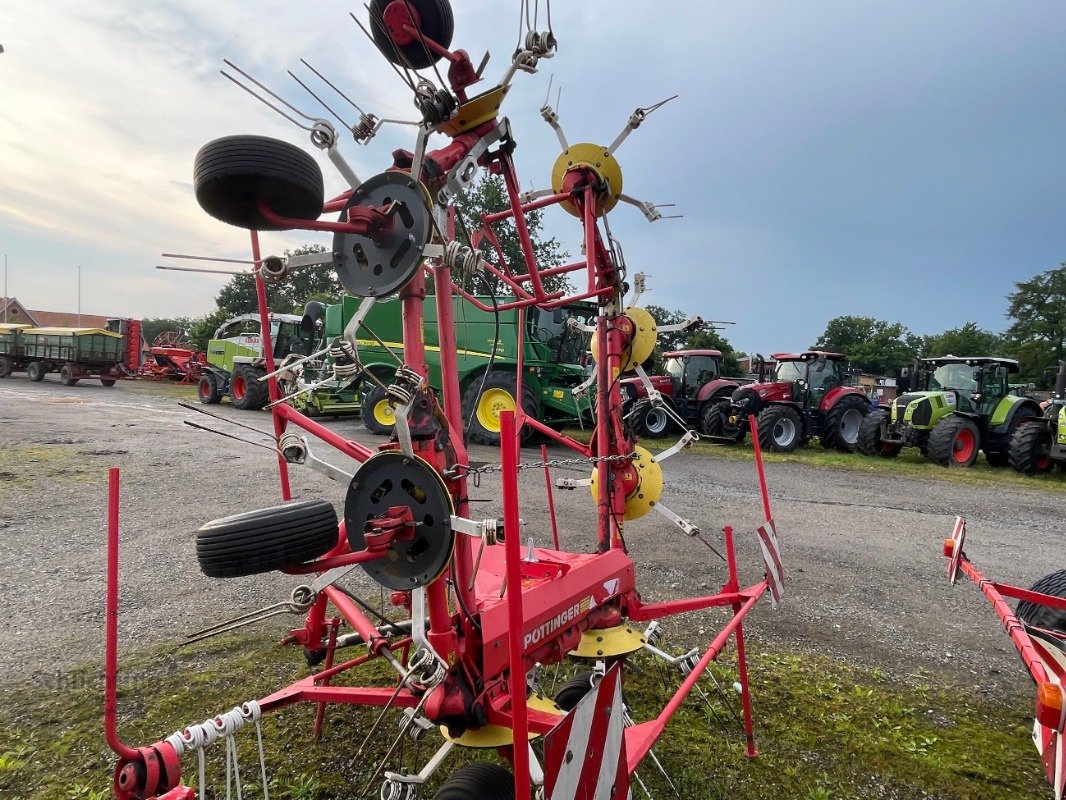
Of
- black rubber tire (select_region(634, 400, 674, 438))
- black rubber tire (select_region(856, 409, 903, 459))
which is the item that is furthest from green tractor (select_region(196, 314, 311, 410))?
black rubber tire (select_region(856, 409, 903, 459))

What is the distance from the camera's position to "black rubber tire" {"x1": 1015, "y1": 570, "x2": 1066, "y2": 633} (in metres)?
3.08

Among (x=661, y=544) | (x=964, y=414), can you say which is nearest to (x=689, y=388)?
(x=964, y=414)

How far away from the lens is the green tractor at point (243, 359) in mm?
15938

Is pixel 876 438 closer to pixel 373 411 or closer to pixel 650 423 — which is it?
pixel 650 423

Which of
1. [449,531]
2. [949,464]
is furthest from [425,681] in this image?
[949,464]

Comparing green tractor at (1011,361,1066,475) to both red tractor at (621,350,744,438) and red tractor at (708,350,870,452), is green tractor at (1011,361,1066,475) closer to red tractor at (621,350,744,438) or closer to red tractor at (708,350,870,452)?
red tractor at (708,350,870,452)

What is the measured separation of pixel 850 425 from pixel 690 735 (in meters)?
13.7

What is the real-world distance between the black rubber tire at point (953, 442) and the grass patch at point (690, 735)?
1076 centimetres

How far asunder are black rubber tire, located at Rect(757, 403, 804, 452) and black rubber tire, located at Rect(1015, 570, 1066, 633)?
1005 centimetres

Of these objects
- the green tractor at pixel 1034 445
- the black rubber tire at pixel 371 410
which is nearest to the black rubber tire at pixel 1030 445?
the green tractor at pixel 1034 445

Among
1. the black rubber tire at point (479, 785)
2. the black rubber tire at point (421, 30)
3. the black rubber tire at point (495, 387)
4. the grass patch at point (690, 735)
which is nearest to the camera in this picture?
the black rubber tire at point (479, 785)

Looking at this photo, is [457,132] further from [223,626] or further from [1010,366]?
[1010,366]

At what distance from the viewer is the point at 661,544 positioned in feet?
20.2

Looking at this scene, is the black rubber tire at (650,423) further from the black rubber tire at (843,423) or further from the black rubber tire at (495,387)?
the black rubber tire at (843,423)
